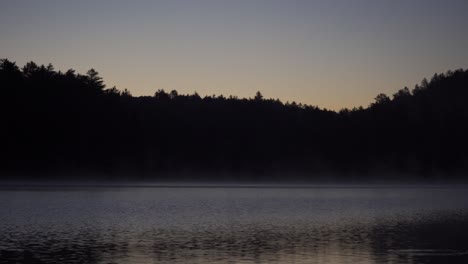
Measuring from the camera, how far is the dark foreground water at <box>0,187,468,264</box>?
101 ft

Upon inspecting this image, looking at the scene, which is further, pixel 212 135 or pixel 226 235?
pixel 212 135

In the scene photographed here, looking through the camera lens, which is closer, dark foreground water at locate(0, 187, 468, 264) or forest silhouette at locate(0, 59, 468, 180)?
dark foreground water at locate(0, 187, 468, 264)

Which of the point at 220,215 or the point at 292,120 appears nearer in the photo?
the point at 220,215

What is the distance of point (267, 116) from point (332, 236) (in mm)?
152685

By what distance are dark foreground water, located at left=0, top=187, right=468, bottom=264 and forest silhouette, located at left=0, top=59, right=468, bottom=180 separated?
78782 mm

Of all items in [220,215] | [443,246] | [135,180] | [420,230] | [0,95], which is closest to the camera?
[443,246]

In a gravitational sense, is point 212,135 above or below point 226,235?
Answer: above

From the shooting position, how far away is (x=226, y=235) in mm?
39094

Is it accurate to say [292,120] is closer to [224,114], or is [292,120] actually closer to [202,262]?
[224,114]

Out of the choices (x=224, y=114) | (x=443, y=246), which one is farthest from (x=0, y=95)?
(x=443, y=246)

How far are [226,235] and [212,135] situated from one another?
463 ft

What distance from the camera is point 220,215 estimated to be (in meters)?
53.5

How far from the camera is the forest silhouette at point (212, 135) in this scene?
13725 cm

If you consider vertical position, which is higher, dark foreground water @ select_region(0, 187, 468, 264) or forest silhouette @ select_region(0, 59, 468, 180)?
forest silhouette @ select_region(0, 59, 468, 180)
